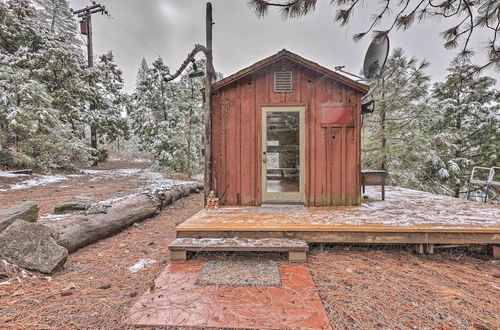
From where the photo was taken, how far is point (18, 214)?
2.67 metres

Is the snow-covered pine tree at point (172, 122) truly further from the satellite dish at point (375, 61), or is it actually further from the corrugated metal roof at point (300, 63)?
the satellite dish at point (375, 61)

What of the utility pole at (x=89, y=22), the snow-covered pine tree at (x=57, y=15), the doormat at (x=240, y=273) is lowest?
the doormat at (x=240, y=273)

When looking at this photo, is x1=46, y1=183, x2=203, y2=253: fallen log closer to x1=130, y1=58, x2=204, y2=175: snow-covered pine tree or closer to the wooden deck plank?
the wooden deck plank

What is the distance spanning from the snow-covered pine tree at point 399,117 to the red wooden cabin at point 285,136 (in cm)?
434

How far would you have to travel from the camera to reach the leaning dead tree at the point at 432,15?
252 cm

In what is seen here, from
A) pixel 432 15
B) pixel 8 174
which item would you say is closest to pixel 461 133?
pixel 432 15

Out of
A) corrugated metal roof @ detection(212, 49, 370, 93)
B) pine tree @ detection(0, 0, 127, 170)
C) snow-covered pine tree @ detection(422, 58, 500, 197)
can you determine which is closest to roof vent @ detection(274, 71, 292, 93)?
corrugated metal roof @ detection(212, 49, 370, 93)

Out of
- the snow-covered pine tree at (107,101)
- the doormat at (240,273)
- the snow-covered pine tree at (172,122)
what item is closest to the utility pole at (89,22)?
the snow-covered pine tree at (107,101)

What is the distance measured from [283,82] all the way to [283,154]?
131cm

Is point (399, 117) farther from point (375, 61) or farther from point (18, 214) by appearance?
point (18, 214)

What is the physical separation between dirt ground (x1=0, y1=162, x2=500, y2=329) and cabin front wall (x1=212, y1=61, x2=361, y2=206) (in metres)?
1.45

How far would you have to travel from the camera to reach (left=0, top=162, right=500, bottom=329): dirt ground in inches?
65.6

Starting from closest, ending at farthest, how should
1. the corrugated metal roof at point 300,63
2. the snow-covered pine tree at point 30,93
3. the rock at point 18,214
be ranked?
the rock at point 18,214 → the corrugated metal roof at point 300,63 → the snow-covered pine tree at point 30,93

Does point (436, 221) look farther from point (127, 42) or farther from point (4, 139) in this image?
point (127, 42)
